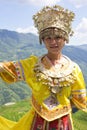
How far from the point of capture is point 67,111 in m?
4.96

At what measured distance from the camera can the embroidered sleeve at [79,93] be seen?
5043mm

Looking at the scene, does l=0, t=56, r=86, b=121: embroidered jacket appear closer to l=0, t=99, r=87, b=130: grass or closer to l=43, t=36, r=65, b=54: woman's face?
l=43, t=36, r=65, b=54: woman's face

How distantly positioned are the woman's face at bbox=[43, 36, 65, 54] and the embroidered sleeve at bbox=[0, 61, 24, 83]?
20.8 inches

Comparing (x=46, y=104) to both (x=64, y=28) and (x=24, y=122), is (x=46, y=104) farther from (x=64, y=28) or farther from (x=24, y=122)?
(x=64, y=28)

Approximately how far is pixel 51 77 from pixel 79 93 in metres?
0.51

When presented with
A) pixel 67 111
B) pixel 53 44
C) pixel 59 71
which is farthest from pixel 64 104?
pixel 53 44

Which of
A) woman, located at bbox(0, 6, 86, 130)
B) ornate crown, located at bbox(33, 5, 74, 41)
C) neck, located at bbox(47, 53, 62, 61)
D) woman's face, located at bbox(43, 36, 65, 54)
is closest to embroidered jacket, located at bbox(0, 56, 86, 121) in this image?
woman, located at bbox(0, 6, 86, 130)

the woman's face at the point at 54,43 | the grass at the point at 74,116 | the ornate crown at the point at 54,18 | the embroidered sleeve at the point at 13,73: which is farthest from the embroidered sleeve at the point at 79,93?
the grass at the point at 74,116

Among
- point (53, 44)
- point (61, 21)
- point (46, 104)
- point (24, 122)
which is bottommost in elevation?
point (24, 122)

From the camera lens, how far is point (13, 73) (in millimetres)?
5000

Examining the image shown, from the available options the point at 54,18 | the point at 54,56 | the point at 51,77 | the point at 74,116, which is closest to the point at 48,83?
the point at 51,77

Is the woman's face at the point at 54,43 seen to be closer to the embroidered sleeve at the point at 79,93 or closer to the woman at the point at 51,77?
the woman at the point at 51,77

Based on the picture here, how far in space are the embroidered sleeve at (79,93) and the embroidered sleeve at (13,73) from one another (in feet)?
2.61

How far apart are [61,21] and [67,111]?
1.30m
